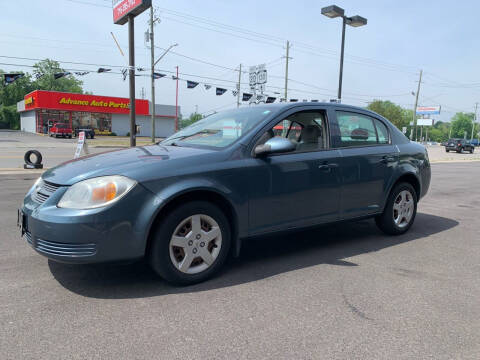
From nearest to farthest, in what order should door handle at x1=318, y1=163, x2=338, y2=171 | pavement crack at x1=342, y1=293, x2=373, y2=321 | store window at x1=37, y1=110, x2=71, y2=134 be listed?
1. pavement crack at x1=342, y1=293, x2=373, y2=321
2. door handle at x1=318, y1=163, x2=338, y2=171
3. store window at x1=37, y1=110, x2=71, y2=134

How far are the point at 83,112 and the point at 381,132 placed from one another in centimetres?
5153

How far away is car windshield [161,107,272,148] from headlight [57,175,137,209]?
1.04 meters

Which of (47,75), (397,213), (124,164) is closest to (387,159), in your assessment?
(397,213)

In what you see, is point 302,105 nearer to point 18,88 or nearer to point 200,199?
point 200,199

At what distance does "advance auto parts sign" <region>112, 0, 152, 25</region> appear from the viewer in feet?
49.8

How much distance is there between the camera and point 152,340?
243 centimetres

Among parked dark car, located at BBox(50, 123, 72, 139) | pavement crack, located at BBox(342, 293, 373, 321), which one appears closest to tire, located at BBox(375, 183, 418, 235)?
pavement crack, located at BBox(342, 293, 373, 321)

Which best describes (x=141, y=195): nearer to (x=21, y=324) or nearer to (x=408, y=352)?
(x=21, y=324)

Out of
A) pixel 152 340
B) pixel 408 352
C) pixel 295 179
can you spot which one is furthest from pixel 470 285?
pixel 152 340

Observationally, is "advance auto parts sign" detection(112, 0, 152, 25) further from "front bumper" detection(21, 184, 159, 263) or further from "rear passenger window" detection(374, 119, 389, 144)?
"front bumper" detection(21, 184, 159, 263)

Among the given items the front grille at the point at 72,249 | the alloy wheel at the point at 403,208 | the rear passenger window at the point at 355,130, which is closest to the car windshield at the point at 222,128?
the rear passenger window at the point at 355,130

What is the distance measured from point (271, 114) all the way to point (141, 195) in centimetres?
163

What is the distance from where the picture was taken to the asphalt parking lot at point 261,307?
7.78 feet

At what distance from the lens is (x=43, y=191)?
3.20 metres
